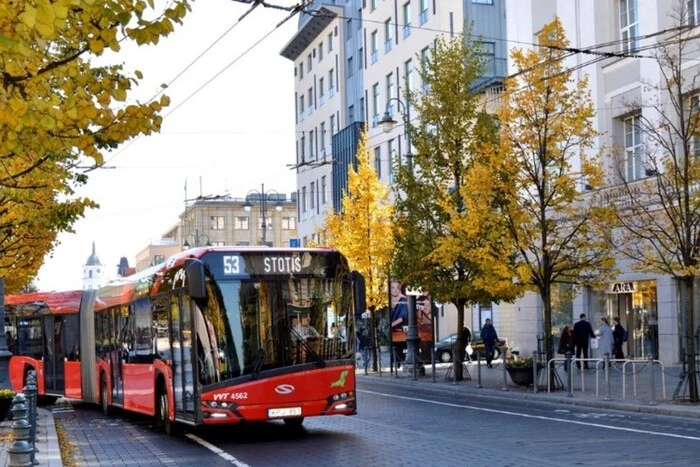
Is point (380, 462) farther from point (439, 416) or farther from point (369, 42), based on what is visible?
point (369, 42)

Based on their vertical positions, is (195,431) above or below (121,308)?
below

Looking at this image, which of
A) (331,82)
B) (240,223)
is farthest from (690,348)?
(240,223)

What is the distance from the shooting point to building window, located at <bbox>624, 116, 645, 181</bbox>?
106ft

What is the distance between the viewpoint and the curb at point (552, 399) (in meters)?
19.6

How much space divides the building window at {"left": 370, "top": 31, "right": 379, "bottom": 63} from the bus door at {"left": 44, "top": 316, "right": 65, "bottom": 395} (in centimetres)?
3544

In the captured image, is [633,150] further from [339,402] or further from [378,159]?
[378,159]

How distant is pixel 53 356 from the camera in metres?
28.1

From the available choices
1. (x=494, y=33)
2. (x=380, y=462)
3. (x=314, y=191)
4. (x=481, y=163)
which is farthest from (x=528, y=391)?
(x=314, y=191)

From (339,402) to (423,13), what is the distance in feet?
131

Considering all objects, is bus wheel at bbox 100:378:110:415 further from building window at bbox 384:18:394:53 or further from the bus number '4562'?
building window at bbox 384:18:394:53

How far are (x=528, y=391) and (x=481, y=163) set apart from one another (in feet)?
19.1

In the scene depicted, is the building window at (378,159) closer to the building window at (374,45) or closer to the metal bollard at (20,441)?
the building window at (374,45)

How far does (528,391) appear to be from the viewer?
25.7 metres

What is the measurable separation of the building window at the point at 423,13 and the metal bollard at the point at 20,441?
4456cm
